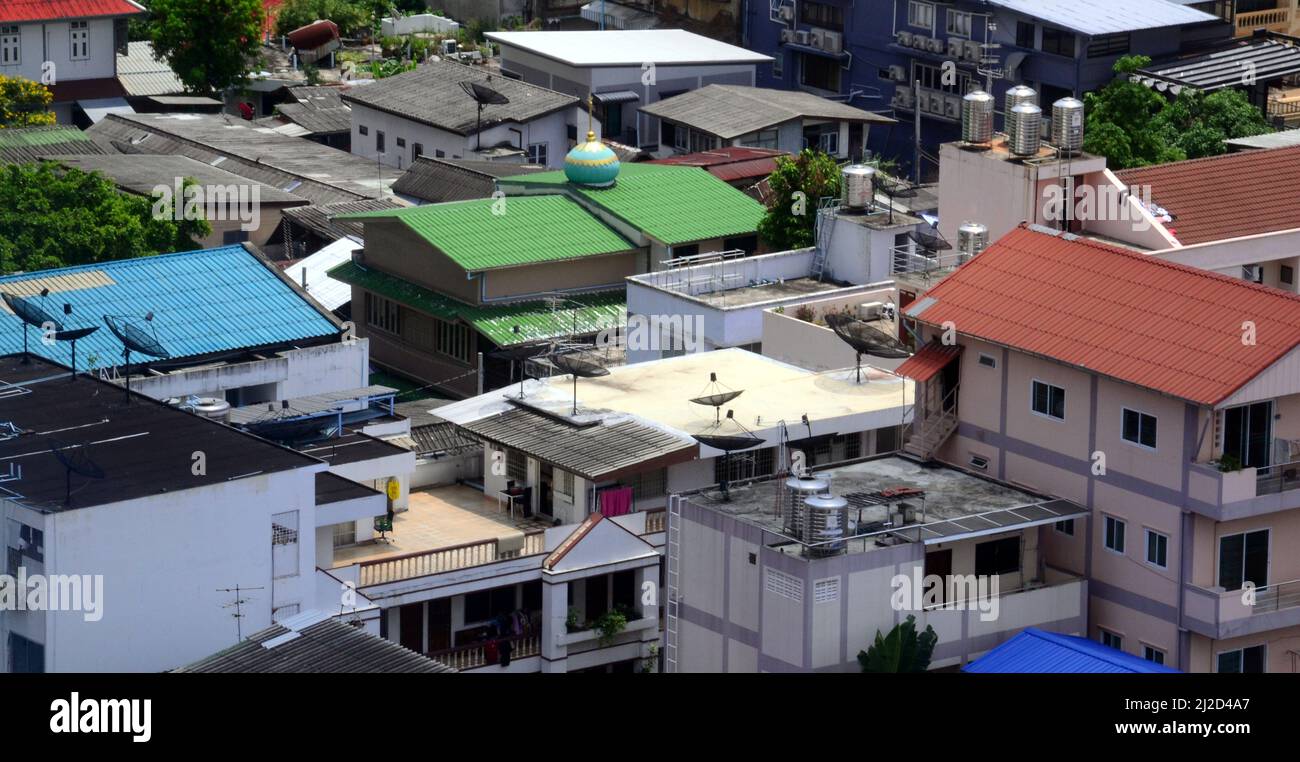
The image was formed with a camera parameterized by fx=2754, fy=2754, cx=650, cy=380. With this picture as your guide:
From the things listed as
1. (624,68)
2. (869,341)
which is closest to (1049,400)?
(869,341)

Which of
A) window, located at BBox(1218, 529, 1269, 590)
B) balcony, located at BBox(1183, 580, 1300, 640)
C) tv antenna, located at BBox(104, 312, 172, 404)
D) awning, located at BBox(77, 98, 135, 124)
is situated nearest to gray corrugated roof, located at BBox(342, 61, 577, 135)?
awning, located at BBox(77, 98, 135, 124)

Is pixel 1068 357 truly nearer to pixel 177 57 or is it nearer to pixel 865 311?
pixel 865 311

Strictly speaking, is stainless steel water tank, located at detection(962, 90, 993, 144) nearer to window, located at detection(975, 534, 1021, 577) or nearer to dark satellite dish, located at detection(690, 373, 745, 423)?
dark satellite dish, located at detection(690, 373, 745, 423)

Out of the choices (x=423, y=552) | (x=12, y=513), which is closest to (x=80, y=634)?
(x=12, y=513)

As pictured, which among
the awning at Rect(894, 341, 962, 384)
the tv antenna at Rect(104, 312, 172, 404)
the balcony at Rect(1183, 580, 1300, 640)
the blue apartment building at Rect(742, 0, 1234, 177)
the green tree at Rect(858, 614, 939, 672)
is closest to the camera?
the green tree at Rect(858, 614, 939, 672)

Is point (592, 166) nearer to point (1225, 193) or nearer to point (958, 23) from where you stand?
point (1225, 193)

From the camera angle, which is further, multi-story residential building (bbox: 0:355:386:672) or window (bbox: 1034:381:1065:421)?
window (bbox: 1034:381:1065:421)
